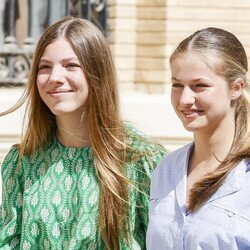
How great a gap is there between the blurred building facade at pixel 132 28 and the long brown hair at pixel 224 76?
3.75m

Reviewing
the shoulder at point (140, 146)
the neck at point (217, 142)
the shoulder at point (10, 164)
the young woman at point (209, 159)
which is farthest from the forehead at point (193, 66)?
the shoulder at point (10, 164)

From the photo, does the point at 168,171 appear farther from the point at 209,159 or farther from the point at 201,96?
the point at 201,96

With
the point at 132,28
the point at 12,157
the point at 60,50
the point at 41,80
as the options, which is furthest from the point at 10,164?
the point at 132,28

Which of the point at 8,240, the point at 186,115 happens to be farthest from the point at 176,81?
the point at 8,240

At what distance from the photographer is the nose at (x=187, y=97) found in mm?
2529

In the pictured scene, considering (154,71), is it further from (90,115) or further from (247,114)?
(247,114)

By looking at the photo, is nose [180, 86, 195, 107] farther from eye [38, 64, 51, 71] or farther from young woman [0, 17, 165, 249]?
eye [38, 64, 51, 71]

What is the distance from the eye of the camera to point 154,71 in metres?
6.68

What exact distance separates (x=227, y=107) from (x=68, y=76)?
69 cm

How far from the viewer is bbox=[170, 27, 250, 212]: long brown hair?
248cm

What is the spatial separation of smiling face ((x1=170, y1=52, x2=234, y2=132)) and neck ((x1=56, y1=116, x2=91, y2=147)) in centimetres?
64

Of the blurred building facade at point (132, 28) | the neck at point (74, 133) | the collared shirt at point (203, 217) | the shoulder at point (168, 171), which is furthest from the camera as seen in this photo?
the blurred building facade at point (132, 28)

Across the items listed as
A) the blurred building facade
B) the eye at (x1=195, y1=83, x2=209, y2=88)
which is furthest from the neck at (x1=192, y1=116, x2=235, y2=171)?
the blurred building facade

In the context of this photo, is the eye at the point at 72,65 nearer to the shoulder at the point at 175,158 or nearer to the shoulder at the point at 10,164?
the shoulder at the point at 10,164
